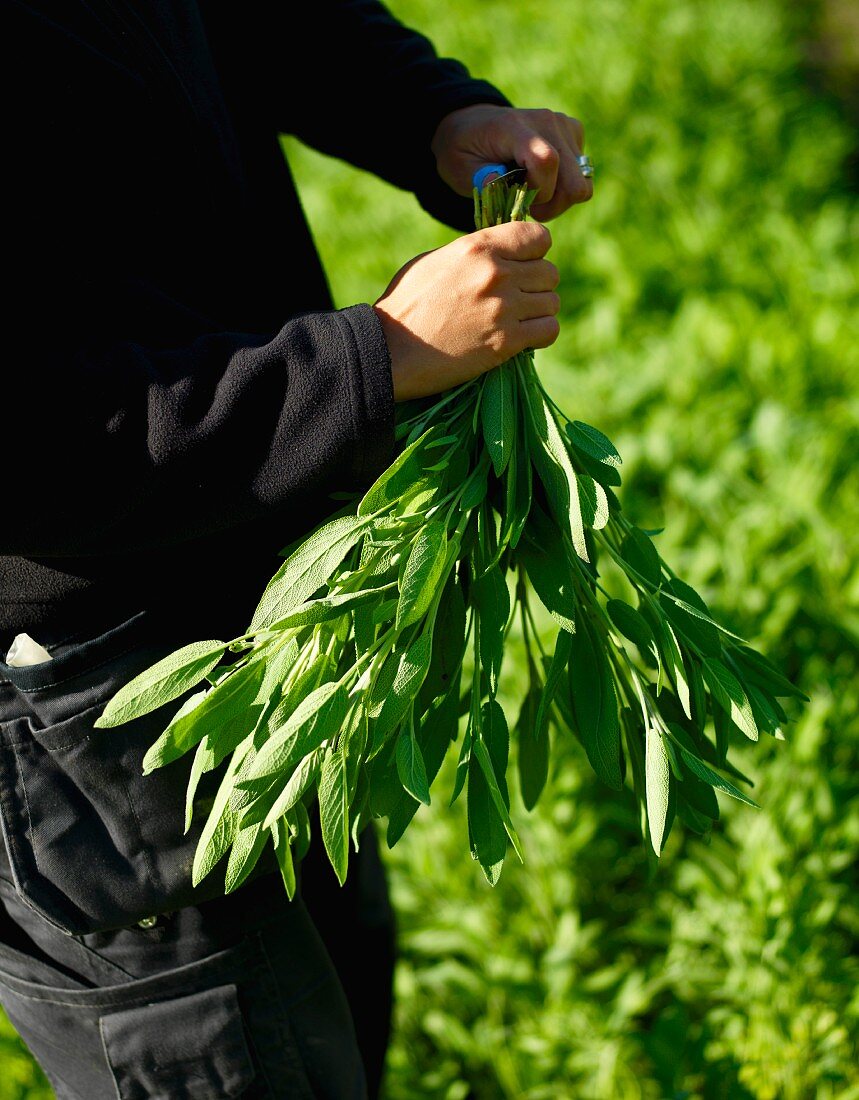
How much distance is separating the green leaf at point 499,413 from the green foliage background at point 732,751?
53 cm

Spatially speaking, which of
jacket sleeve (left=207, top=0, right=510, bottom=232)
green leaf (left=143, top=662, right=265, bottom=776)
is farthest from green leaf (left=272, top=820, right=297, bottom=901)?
jacket sleeve (left=207, top=0, right=510, bottom=232)

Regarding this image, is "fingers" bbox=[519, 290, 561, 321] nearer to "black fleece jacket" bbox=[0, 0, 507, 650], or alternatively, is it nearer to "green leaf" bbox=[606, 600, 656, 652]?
"black fleece jacket" bbox=[0, 0, 507, 650]

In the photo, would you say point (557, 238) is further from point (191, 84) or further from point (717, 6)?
point (191, 84)

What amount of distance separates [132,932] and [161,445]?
0.58 meters

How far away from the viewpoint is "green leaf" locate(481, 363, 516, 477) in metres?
1.20

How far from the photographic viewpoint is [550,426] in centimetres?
124

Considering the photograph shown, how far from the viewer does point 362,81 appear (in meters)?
1.58

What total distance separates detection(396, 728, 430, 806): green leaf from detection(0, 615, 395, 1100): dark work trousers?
0.27m

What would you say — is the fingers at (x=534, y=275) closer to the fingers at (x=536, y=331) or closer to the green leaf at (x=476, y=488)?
the fingers at (x=536, y=331)

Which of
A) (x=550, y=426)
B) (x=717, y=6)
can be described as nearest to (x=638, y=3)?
(x=717, y=6)

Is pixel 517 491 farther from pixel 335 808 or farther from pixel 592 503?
pixel 335 808

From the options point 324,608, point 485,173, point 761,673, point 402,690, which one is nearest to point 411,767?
point 402,690

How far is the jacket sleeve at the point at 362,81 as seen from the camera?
1555 millimetres

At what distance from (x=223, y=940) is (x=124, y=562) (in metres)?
0.46
